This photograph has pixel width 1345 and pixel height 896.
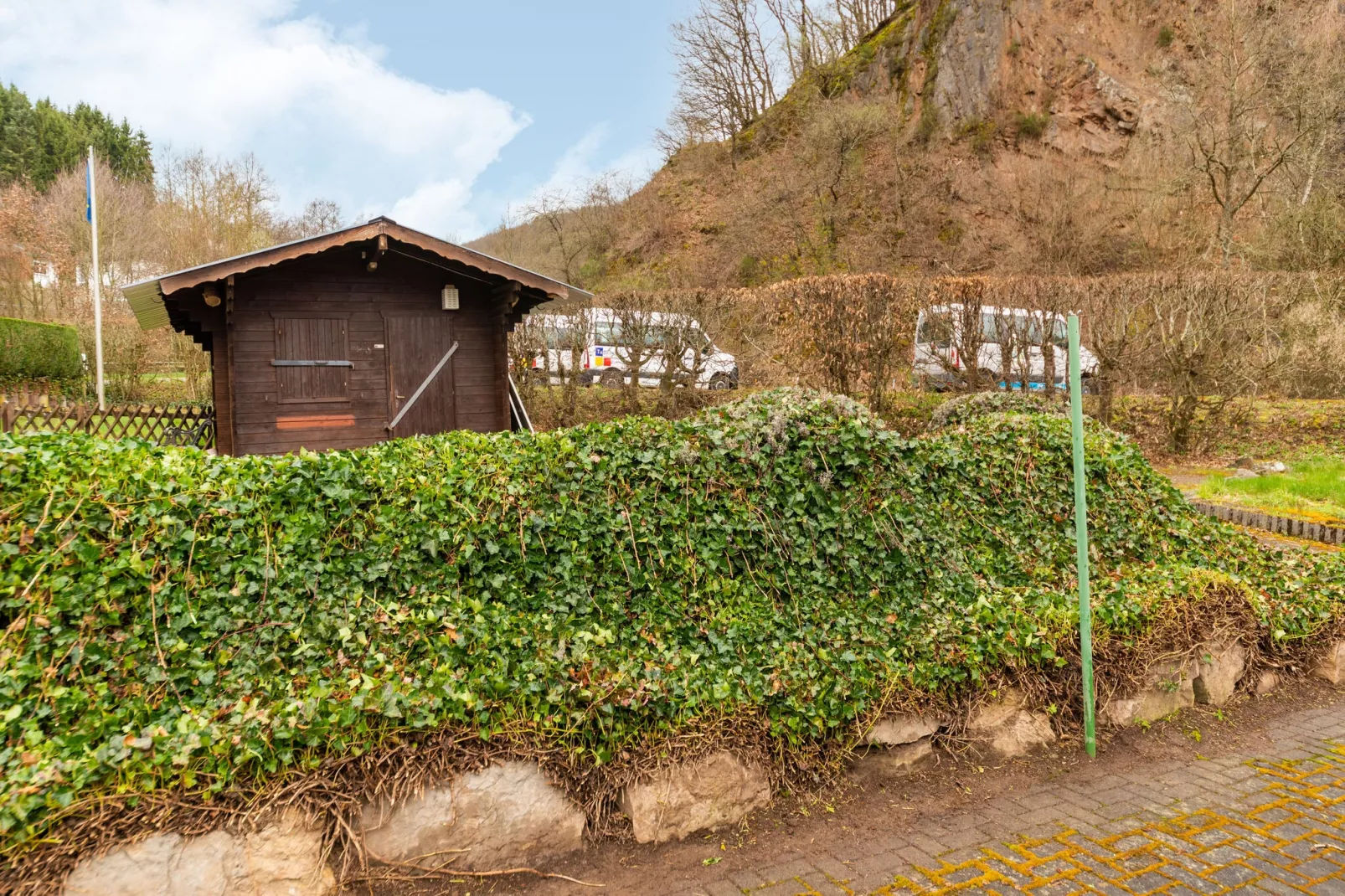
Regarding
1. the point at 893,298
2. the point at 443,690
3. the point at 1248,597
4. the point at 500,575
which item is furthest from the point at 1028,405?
the point at 443,690

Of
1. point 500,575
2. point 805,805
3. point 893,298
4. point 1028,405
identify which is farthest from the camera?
point 893,298

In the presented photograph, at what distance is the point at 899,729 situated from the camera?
4.12 metres

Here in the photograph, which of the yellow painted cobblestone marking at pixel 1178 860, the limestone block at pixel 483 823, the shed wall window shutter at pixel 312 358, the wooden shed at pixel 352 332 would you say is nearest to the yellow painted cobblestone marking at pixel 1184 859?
the yellow painted cobblestone marking at pixel 1178 860

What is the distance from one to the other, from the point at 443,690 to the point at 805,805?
1.83m

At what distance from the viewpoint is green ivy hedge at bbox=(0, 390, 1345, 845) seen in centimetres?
322

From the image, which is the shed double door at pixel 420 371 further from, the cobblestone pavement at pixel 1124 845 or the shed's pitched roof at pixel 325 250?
the cobblestone pavement at pixel 1124 845

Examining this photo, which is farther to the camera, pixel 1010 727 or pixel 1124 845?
pixel 1010 727

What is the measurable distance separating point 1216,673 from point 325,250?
373 inches

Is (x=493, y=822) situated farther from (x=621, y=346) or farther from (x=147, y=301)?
(x=621, y=346)

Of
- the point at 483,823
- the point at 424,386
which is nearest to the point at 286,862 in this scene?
the point at 483,823

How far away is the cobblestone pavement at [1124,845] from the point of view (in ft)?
10.6

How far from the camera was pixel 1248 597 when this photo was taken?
Answer: 204 inches

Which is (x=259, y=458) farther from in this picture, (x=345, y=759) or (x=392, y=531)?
(x=345, y=759)

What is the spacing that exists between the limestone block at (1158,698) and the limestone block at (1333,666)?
4.08 ft
